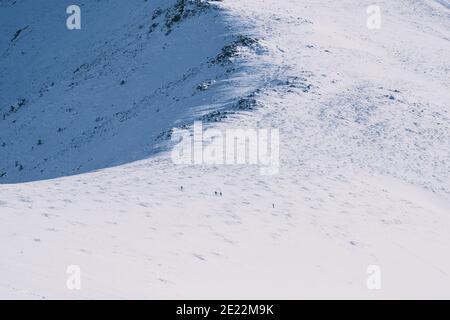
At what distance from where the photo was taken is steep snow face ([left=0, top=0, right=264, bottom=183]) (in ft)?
83.5

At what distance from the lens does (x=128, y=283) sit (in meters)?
10.0

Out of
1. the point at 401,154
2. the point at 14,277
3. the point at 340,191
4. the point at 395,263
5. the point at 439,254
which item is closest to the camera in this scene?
the point at 14,277

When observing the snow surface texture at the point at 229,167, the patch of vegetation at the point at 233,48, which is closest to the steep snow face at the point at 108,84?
the snow surface texture at the point at 229,167

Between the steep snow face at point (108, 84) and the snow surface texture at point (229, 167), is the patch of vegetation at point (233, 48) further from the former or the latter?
the steep snow face at point (108, 84)

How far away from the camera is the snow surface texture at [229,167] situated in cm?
1154

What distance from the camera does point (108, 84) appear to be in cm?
3350

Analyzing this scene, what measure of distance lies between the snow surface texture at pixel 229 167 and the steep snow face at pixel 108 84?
0.14 meters

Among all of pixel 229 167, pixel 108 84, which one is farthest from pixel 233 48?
pixel 229 167

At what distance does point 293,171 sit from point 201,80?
Result: 1148 centimetres

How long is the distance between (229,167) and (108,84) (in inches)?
676

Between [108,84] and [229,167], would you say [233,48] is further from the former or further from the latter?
[229,167]

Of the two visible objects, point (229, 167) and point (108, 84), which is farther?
point (108, 84)

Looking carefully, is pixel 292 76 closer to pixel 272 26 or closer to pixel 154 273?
pixel 272 26
